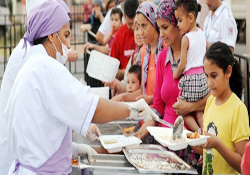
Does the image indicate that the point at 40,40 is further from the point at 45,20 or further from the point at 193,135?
the point at 193,135

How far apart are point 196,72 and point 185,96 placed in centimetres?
26

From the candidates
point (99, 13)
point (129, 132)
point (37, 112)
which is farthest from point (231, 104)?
point (99, 13)

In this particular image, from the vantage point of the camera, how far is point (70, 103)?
3096 millimetres

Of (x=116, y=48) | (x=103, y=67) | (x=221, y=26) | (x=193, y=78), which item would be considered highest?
(x=221, y=26)

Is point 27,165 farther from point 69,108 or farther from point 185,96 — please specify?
point 185,96

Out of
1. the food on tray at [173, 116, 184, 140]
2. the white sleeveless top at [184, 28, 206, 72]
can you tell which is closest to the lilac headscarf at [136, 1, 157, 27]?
the white sleeveless top at [184, 28, 206, 72]

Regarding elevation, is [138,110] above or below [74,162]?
above

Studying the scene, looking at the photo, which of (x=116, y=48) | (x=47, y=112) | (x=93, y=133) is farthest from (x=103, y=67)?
(x=47, y=112)

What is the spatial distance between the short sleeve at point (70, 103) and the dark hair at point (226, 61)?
1021 mm

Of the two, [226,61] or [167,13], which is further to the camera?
[167,13]

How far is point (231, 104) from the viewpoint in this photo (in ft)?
12.0

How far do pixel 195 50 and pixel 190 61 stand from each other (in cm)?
11

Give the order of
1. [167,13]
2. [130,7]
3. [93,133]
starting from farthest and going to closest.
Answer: [130,7]
[167,13]
[93,133]

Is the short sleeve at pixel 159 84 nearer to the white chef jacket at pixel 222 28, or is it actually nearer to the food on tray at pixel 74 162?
the food on tray at pixel 74 162
